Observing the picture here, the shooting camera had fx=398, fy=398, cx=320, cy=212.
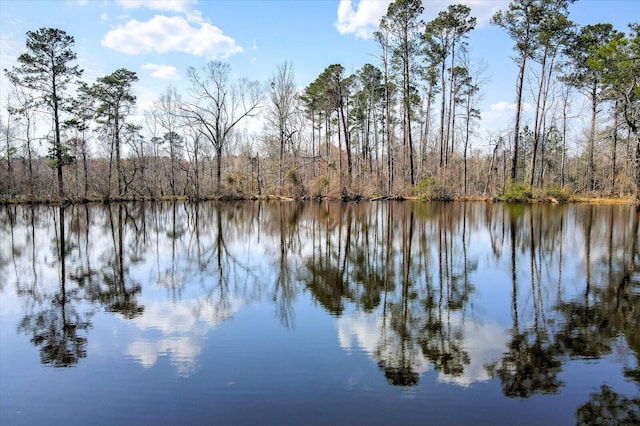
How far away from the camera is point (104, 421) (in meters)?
3.46

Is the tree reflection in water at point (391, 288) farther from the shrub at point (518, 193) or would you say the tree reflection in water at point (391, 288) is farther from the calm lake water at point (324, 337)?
the shrub at point (518, 193)

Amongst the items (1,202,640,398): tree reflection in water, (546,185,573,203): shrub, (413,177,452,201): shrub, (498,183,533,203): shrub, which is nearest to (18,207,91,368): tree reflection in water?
(1,202,640,398): tree reflection in water

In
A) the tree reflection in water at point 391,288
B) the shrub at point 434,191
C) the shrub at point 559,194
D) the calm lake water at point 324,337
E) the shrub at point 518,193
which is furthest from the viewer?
the shrub at point 434,191

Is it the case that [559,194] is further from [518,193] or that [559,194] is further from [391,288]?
[391,288]

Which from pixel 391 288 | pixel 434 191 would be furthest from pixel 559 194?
pixel 391 288

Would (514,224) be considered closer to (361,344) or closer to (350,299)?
(350,299)

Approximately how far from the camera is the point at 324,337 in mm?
5250

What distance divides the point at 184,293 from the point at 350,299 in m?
3.14

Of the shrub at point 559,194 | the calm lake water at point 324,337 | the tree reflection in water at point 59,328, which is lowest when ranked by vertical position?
the tree reflection in water at point 59,328

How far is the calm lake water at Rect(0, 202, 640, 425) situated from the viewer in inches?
143

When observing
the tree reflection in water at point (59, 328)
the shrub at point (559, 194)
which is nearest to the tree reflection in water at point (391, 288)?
the tree reflection in water at point (59, 328)

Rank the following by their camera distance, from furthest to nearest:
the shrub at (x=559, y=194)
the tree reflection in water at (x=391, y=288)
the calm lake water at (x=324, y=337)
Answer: the shrub at (x=559, y=194) → the tree reflection in water at (x=391, y=288) → the calm lake water at (x=324, y=337)

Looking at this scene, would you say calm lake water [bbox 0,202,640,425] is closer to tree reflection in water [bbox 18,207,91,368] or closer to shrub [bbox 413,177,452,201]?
tree reflection in water [bbox 18,207,91,368]

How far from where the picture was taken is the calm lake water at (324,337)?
3.64m
